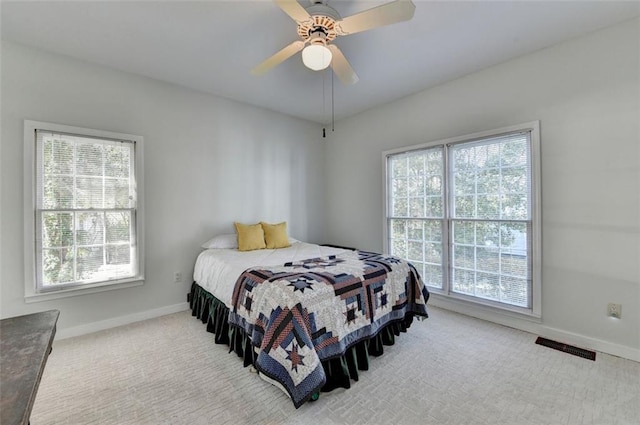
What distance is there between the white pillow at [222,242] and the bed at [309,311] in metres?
0.41

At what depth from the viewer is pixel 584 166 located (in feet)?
8.18

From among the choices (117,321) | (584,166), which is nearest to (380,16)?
(584,166)

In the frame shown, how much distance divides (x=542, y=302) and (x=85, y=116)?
5.03m

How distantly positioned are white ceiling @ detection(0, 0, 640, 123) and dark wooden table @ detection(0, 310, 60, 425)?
2248 mm

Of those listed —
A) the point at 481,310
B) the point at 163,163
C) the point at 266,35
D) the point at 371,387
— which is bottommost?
the point at 371,387

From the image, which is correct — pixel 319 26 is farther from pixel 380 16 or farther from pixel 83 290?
pixel 83 290

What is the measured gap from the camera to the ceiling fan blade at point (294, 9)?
1.66 m

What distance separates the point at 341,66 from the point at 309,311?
1931mm

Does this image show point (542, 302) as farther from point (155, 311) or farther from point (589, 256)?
point (155, 311)

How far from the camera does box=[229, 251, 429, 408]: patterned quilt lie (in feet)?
5.67

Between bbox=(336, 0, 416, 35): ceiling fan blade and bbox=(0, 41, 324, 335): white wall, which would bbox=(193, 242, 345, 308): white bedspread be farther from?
bbox=(336, 0, 416, 35): ceiling fan blade

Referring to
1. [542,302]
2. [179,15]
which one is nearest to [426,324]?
[542,302]

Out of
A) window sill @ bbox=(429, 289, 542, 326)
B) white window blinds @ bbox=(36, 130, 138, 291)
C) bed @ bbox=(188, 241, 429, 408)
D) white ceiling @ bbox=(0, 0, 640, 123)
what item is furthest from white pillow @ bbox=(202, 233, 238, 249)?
window sill @ bbox=(429, 289, 542, 326)

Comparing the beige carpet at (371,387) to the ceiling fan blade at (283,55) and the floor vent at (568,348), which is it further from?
the ceiling fan blade at (283,55)
